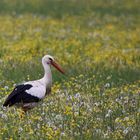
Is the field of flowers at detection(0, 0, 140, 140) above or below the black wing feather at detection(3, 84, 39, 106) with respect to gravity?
below

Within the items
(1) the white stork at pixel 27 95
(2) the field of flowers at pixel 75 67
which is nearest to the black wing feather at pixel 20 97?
(1) the white stork at pixel 27 95

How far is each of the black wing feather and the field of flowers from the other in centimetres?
18

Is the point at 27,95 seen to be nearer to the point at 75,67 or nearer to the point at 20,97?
the point at 20,97

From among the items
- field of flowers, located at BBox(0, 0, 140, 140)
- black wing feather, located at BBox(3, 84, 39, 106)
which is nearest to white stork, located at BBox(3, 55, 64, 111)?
black wing feather, located at BBox(3, 84, 39, 106)

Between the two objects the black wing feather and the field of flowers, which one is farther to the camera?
the black wing feather

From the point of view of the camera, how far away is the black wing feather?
11.1m

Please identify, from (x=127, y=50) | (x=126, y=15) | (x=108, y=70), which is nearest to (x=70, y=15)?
(x=126, y=15)

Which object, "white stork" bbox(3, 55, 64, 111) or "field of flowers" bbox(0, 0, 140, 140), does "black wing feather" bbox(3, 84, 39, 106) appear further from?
"field of flowers" bbox(0, 0, 140, 140)

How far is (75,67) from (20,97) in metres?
5.10

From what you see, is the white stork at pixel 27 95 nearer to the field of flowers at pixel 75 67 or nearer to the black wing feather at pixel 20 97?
the black wing feather at pixel 20 97

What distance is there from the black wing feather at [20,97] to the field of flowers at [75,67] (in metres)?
0.18

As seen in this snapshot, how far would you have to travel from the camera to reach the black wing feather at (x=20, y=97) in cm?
1109

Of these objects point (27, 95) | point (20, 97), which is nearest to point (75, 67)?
point (27, 95)

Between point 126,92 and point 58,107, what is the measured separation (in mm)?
1994
